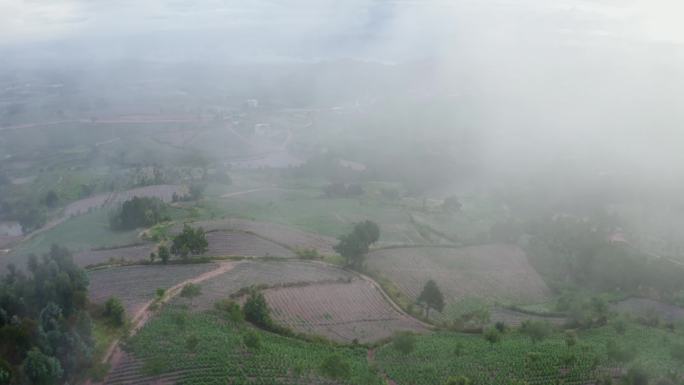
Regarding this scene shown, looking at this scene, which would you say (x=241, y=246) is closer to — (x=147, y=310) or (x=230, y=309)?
(x=230, y=309)

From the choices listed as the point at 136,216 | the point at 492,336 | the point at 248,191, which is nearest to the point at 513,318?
the point at 492,336

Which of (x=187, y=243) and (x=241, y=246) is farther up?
(x=187, y=243)

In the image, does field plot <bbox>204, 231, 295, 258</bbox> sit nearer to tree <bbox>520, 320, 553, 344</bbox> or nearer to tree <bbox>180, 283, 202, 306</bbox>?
tree <bbox>180, 283, 202, 306</bbox>

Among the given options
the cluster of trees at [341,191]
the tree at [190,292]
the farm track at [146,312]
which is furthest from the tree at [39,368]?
the cluster of trees at [341,191]

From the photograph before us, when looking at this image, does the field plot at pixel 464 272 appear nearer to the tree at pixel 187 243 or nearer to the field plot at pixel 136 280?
the tree at pixel 187 243

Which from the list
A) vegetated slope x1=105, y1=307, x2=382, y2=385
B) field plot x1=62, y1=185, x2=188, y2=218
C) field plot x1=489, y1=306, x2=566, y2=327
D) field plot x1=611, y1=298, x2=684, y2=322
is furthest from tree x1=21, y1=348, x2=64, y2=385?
field plot x1=62, y1=185, x2=188, y2=218

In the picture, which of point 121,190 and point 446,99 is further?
point 446,99

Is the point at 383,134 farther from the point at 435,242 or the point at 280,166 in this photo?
the point at 435,242

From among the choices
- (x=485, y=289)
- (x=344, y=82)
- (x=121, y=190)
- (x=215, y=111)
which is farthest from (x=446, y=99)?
(x=485, y=289)
